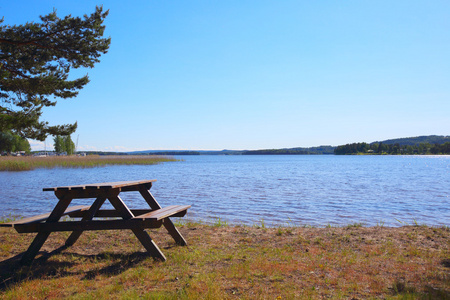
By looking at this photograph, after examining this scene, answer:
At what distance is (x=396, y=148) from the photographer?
173500mm

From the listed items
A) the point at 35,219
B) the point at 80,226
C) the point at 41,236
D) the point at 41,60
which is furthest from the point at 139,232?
the point at 41,60

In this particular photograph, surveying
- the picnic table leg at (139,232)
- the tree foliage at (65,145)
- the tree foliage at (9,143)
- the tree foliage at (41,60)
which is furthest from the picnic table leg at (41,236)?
the tree foliage at (65,145)

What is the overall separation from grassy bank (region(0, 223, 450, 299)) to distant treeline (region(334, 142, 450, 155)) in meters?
184

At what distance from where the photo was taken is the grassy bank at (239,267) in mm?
3896

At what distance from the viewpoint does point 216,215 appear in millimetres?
11633

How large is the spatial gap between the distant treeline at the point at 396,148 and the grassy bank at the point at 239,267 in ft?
605

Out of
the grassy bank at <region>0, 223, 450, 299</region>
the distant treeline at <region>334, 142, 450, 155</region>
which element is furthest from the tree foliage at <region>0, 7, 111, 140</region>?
the distant treeline at <region>334, 142, 450, 155</region>

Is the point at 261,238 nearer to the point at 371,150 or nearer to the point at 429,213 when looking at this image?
the point at 429,213

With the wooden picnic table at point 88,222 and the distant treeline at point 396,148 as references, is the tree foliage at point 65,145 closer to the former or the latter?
the wooden picnic table at point 88,222

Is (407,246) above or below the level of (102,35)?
below

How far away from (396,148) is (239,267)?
19109cm

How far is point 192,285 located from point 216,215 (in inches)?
300

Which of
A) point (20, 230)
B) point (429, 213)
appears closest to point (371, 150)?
point (429, 213)

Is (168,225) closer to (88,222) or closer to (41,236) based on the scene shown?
(88,222)
